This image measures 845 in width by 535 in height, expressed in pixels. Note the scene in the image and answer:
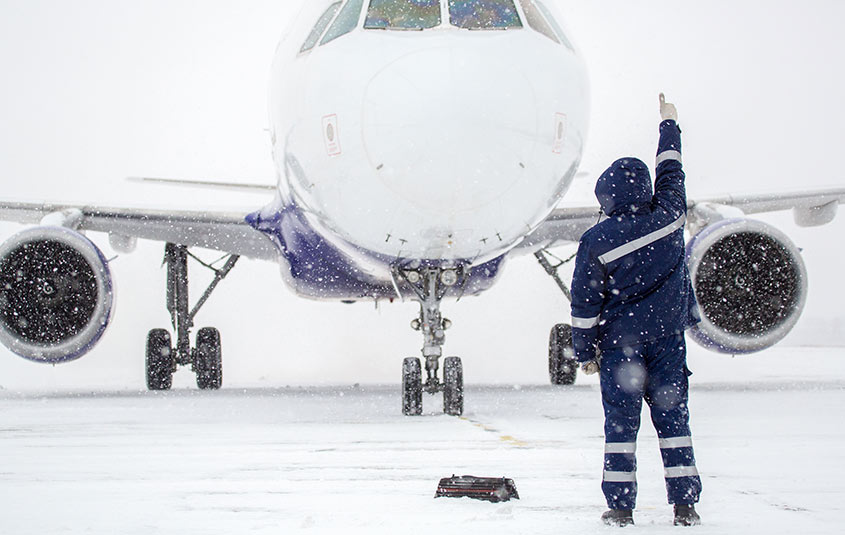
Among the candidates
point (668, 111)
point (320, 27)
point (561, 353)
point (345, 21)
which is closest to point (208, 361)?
point (561, 353)

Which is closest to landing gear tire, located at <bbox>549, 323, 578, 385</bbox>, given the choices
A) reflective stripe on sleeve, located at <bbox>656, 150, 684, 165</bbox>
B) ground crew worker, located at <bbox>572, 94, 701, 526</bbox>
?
reflective stripe on sleeve, located at <bbox>656, 150, 684, 165</bbox>

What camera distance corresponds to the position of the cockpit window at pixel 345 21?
5312 millimetres

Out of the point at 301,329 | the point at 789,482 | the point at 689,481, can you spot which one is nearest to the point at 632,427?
the point at 689,481

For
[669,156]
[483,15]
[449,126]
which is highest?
[483,15]

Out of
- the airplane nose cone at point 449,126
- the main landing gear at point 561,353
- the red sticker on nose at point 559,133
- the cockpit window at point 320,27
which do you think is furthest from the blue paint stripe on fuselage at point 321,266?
the main landing gear at point 561,353

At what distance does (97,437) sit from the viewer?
490cm

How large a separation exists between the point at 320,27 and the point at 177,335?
5.40 m

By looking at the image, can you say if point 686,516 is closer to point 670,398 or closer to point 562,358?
point 670,398

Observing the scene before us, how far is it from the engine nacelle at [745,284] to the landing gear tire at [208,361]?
5380mm

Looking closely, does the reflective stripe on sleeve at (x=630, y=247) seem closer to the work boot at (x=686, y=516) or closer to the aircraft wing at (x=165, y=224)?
the work boot at (x=686, y=516)

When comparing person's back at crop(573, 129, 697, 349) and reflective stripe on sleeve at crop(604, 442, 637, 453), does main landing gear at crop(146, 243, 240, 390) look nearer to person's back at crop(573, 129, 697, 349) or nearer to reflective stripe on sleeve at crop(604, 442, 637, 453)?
person's back at crop(573, 129, 697, 349)

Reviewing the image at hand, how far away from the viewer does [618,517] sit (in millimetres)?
2533

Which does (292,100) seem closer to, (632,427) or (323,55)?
(323,55)

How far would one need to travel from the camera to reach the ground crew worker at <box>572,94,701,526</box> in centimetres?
276
